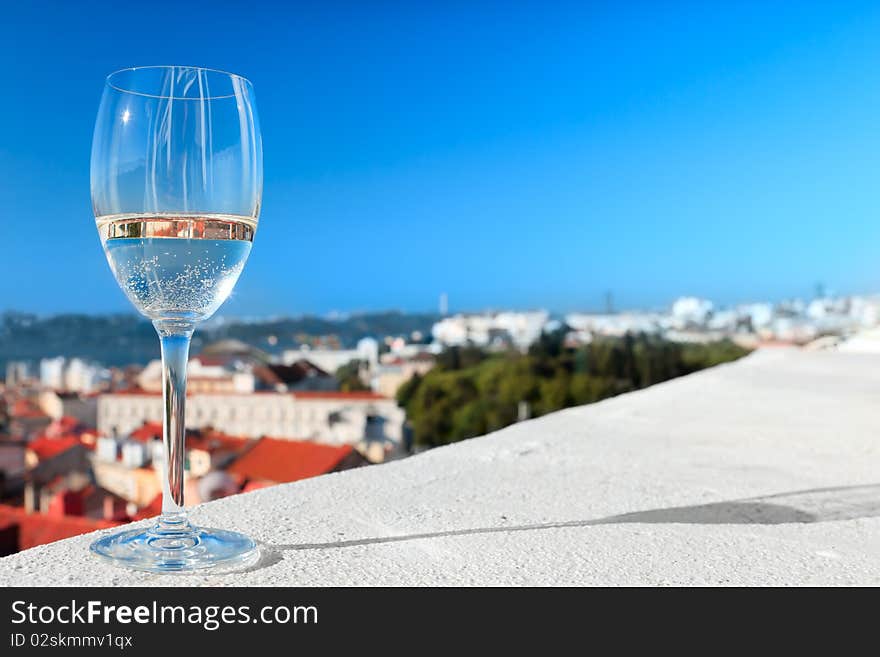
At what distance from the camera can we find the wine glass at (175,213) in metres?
0.61

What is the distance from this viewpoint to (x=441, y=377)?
93.0 feet

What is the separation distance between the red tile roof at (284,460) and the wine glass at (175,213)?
484 inches

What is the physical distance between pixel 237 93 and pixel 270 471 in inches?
545

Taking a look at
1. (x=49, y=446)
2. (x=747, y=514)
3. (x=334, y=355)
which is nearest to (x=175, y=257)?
(x=747, y=514)

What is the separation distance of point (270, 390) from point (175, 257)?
32.5m

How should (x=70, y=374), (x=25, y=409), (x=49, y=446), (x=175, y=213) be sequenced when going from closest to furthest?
(x=175, y=213) < (x=49, y=446) < (x=25, y=409) < (x=70, y=374)

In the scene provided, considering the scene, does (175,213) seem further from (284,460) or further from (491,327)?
(491,327)

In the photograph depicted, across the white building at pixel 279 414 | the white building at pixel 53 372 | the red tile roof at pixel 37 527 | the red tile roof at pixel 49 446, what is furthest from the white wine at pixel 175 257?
the white building at pixel 53 372

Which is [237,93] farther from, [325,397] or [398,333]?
[398,333]

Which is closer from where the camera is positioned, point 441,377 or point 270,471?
point 270,471

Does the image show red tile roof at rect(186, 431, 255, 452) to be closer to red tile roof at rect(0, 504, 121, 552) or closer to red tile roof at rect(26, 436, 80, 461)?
red tile roof at rect(26, 436, 80, 461)

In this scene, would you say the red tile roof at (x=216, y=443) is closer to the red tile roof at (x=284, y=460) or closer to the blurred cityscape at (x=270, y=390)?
the blurred cityscape at (x=270, y=390)

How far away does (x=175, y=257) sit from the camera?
625 mm

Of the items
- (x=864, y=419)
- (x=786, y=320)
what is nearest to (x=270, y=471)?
(x=864, y=419)
